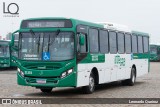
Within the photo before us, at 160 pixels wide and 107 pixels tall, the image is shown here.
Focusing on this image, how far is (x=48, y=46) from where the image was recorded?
1670 cm

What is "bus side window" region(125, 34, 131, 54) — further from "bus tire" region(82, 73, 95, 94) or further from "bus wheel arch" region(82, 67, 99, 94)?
"bus tire" region(82, 73, 95, 94)

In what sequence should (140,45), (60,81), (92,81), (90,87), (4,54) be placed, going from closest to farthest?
(60,81), (90,87), (92,81), (140,45), (4,54)

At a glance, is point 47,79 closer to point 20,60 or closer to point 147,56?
point 20,60

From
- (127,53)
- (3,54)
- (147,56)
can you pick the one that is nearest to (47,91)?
(127,53)

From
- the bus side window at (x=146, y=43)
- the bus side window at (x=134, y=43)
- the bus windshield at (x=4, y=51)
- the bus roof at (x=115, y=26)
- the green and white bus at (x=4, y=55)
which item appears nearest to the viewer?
the bus roof at (x=115, y=26)

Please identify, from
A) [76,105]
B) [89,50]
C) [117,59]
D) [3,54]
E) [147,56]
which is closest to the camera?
[76,105]

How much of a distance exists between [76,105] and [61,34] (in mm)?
3425

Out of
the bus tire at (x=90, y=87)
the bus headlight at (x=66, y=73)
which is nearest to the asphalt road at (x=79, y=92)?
the bus tire at (x=90, y=87)

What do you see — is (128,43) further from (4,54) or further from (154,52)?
(154,52)

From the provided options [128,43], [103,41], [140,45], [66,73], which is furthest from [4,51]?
[66,73]

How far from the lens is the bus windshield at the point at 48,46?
54.3 ft

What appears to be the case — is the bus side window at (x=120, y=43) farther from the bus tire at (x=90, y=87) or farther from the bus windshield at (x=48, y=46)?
the bus windshield at (x=48, y=46)

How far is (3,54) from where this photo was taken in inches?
1560

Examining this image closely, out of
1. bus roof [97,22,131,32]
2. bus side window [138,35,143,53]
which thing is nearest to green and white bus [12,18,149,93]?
bus roof [97,22,131,32]
